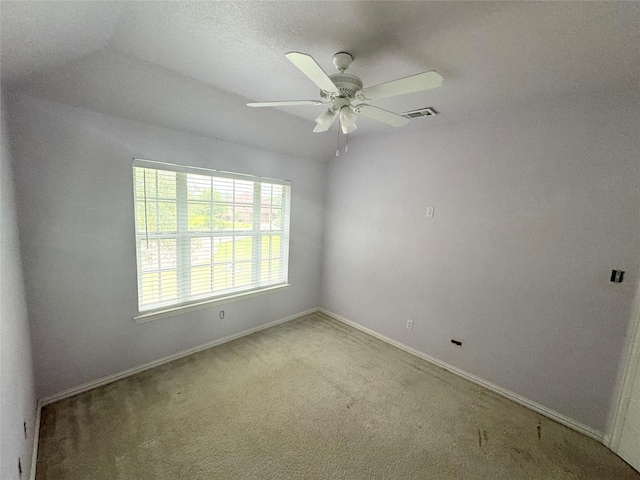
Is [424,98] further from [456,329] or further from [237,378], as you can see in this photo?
[237,378]

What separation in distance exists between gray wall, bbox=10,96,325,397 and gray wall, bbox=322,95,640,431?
2.30 meters

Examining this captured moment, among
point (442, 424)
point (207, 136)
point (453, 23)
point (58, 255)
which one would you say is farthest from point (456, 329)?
point (58, 255)

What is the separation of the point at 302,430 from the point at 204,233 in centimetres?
210

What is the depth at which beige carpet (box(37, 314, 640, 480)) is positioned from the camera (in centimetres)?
160

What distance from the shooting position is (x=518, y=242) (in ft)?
7.41

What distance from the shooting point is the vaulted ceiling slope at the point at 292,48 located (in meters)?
1.20

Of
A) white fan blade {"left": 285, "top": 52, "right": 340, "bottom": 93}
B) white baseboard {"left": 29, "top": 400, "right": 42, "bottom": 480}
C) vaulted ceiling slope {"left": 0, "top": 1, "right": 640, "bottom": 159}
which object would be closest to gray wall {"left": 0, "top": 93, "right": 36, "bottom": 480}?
white baseboard {"left": 29, "top": 400, "right": 42, "bottom": 480}

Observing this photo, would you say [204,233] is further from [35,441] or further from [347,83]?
[347,83]

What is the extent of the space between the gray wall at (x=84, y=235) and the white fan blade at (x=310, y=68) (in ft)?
6.00

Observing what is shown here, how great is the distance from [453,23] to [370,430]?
262 cm

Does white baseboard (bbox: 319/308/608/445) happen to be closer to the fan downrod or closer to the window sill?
the window sill

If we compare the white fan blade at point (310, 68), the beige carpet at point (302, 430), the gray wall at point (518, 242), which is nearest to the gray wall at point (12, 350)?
the beige carpet at point (302, 430)

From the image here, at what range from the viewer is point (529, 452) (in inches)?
70.8

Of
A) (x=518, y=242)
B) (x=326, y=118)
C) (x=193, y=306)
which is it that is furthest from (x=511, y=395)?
(x=193, y=306)
